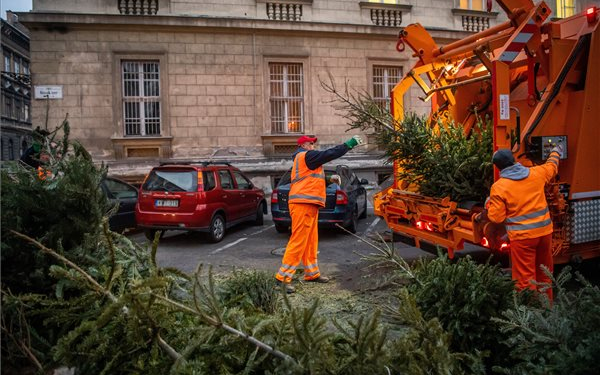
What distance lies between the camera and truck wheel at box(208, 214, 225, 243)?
932 cm

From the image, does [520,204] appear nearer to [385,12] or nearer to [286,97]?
[286,97]

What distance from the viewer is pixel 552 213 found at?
504 cm

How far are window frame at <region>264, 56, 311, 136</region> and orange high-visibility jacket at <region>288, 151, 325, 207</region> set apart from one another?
10.1m

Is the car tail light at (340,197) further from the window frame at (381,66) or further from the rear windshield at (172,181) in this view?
the window frame at (381,66)

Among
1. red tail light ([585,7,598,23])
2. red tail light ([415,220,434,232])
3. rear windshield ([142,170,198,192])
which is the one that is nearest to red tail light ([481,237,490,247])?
red tail light ([415,220,434,232])

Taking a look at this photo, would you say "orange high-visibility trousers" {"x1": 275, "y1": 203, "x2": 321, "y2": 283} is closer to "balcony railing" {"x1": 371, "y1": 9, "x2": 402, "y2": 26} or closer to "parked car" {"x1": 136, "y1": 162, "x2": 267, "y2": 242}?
"parked car" {"x1": 136, "y1": 162, "x2": 267, "y2": 242}

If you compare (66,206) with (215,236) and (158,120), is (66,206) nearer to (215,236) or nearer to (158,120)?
(215,236)

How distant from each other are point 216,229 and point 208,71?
292 inches

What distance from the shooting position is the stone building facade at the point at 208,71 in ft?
47.4

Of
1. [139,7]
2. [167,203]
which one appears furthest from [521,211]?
[139,7]

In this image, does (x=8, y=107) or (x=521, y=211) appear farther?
(x=8, y=107)

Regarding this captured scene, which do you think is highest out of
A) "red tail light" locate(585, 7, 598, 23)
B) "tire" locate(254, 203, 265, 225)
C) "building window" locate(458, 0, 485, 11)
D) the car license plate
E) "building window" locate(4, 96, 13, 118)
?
"building window" locate(4, 96, 13, 118)

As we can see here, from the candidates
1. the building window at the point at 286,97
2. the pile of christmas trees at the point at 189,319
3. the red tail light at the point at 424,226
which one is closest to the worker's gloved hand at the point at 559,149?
the red tail light at the point at 424,226

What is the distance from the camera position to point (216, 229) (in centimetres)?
957
